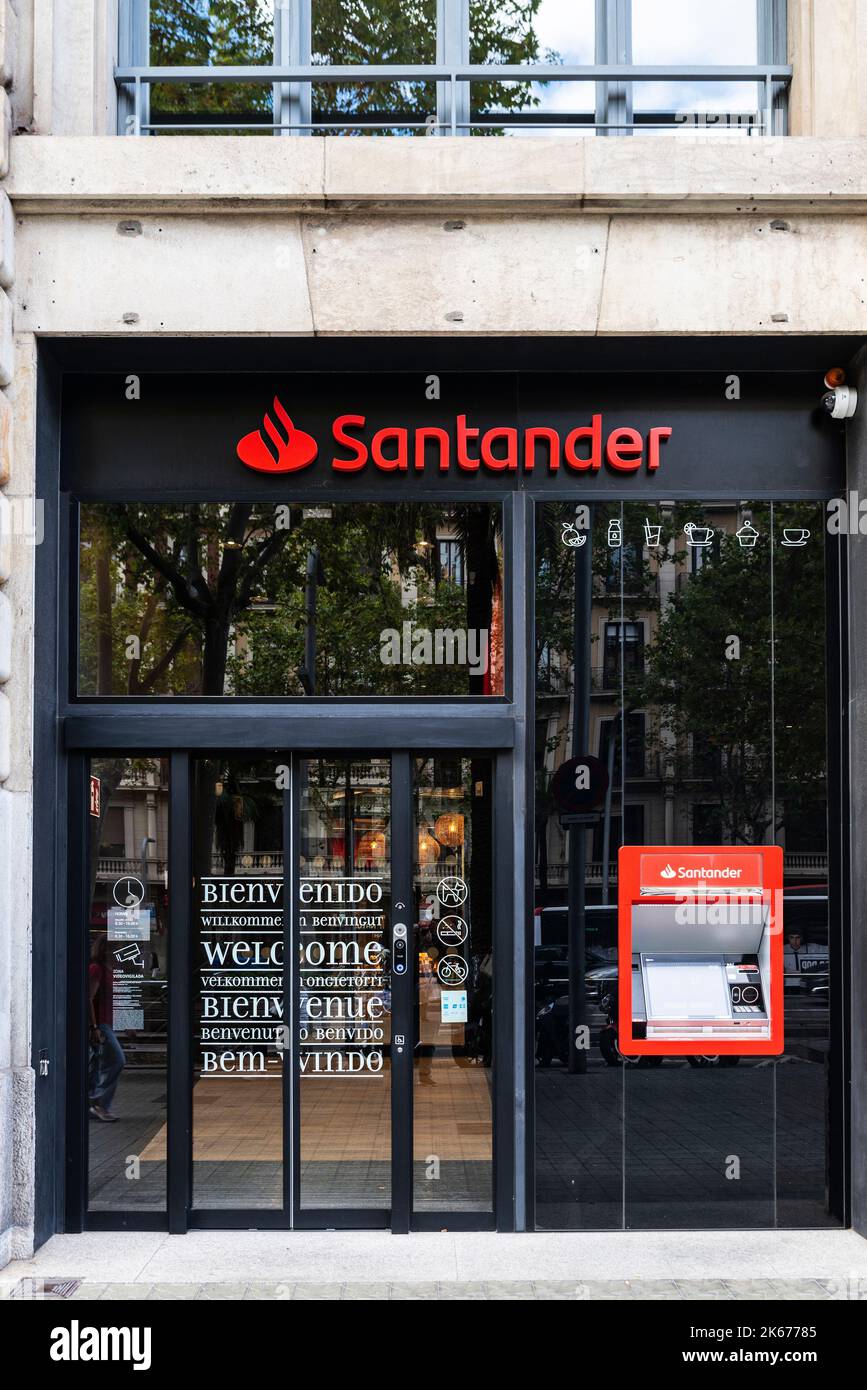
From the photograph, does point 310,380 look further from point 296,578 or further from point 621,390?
point 621,390

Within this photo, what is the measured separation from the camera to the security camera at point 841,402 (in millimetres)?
7895

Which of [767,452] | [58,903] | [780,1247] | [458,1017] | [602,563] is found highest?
[767,452]

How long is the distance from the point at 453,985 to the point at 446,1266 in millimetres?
1596

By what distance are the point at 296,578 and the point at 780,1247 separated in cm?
498

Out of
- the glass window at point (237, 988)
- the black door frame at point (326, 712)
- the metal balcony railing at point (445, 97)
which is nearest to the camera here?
the black door frame at point (326, 712)

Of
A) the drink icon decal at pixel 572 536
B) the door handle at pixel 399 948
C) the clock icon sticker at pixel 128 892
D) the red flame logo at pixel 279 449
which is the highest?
the red flame logo at pixel 279 449

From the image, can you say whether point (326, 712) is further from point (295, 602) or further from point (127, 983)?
point (127, 983)

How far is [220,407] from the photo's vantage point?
8.08 meters

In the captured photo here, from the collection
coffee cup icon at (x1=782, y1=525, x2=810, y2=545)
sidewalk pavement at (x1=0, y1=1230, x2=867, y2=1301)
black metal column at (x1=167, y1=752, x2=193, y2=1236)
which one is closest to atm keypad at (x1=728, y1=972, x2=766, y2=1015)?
sidewalk pavement at (x1=0, y1=1230, x2=867, y2=1301)

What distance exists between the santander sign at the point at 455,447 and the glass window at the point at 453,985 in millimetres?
1883

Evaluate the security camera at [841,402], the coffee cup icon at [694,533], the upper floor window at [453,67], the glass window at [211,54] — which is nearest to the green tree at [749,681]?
the coffee cup icon at [694,533]

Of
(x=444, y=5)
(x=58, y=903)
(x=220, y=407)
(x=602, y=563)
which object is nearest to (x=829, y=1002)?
(x=602, y=563)

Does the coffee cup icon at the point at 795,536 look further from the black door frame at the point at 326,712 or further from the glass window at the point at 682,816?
the black door frame at the point at 326,712

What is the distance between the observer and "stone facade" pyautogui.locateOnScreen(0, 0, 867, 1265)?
7.46 m
